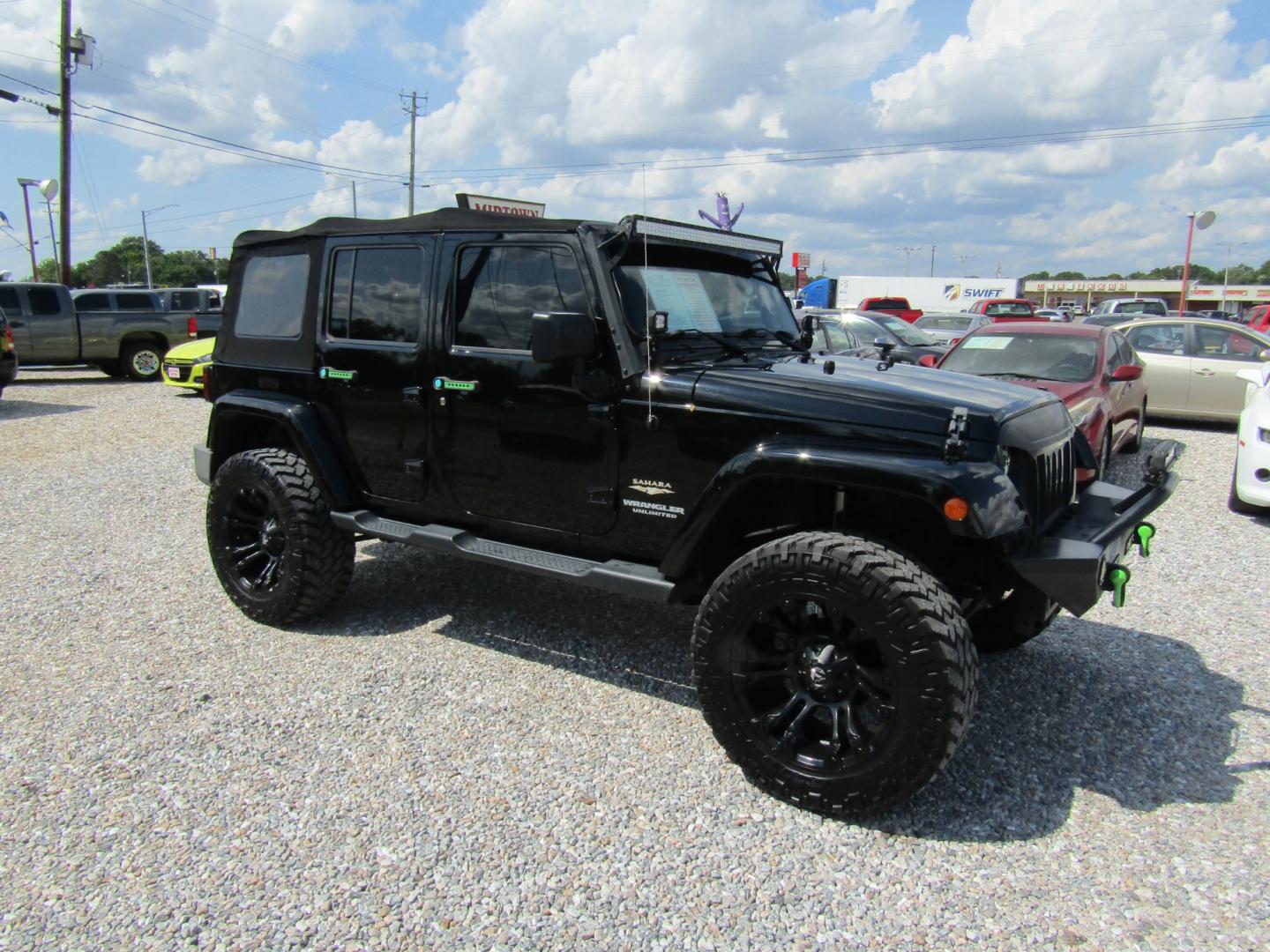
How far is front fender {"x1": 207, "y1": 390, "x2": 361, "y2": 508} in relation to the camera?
4211 millimetres

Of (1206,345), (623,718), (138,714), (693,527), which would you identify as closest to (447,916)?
(623,718)

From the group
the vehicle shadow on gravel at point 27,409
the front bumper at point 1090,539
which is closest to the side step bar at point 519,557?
the front bumper at point 1090,539

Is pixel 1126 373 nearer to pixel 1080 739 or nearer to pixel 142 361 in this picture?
pixel 1080 739

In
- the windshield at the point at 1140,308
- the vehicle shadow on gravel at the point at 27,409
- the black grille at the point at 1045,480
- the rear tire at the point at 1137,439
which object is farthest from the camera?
the windshield at the point at 1140,308

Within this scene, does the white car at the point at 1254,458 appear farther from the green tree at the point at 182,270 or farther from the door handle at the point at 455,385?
the green tree at the point at 182,270

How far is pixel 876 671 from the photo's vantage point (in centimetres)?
283

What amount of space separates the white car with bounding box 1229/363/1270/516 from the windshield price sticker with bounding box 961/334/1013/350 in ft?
6.70

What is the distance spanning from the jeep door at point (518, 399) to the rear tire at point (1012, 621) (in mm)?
1668

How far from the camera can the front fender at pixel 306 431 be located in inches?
166

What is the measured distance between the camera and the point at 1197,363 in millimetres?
10961

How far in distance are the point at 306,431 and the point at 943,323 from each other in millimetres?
17784

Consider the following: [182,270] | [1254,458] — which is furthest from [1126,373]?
[182,270]

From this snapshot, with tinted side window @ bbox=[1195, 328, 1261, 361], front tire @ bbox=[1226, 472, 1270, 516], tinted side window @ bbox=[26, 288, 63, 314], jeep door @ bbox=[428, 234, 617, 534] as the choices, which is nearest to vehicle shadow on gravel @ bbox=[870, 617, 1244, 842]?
jeep door @ bbox=[428, 234, 617, 534]

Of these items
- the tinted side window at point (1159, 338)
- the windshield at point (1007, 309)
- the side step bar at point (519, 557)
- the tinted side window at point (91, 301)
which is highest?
the windshield at point (1007, 309)
